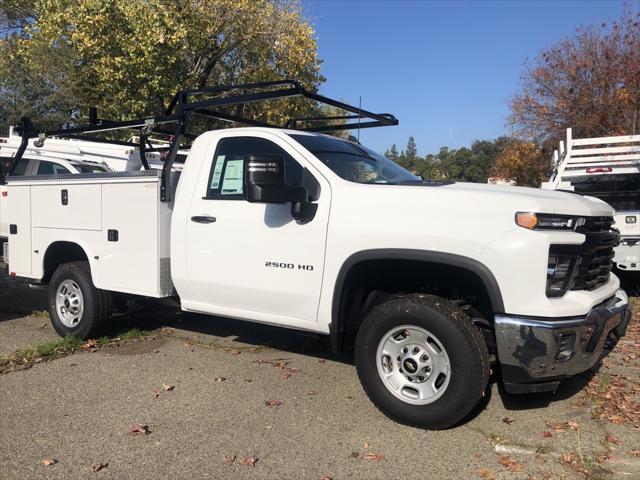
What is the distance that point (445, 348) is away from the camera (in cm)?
→ 383

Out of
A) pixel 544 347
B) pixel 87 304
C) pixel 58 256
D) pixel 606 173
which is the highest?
pixel 606 173

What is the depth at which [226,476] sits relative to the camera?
3.45m

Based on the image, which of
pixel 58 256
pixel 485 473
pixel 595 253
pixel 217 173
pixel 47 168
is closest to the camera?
pixel 485 473

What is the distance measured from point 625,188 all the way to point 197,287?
6.94 metres

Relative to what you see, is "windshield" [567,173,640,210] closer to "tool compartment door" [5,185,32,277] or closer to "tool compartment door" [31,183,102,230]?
"tool compartment door" [31,183,102,230]

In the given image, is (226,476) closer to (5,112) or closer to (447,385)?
(447,385)

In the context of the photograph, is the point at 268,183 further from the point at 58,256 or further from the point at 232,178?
the point at 58,256

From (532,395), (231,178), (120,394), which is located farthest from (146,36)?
(532,395)

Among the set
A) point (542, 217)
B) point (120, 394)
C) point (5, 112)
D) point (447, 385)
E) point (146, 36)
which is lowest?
point (120, 394)

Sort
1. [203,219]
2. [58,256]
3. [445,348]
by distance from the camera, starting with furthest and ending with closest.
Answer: [58,256] < [203,219] < [445,348]

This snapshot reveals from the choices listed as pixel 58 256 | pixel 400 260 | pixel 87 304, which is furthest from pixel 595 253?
pixel 58 256

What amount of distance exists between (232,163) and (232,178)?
0.48ft

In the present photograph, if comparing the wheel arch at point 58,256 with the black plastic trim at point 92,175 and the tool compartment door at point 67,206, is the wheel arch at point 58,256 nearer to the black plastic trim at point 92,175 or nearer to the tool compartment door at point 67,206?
the tool compartment door at point 67,206

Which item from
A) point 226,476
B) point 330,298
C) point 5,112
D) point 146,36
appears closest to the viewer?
point 226,476
